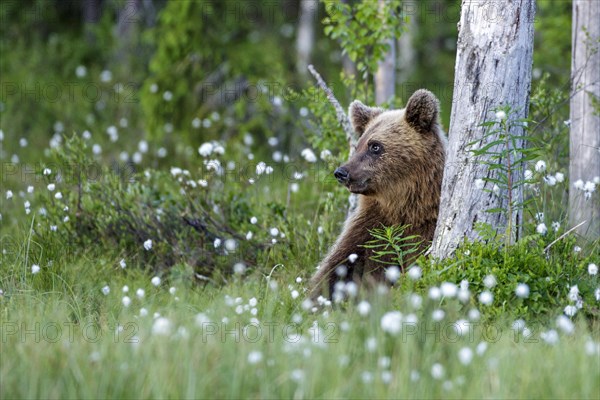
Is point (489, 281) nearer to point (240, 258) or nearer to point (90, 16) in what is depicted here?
point (240, 258)

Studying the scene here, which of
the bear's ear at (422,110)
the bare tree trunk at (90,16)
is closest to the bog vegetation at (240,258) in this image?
the bear's ear at (422,110)

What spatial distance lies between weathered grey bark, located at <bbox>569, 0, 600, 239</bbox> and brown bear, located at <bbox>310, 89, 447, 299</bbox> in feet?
4.84

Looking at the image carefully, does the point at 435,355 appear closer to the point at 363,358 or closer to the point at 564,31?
the point at 363,358

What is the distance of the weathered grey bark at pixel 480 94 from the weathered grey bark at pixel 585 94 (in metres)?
2.05

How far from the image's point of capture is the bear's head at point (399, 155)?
603 cm

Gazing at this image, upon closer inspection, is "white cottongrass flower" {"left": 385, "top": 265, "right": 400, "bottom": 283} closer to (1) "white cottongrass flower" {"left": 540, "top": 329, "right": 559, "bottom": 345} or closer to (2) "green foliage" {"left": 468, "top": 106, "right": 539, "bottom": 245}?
(2) "green foliage" {"left": 468, "top": 106, "right": 539, "bottom": 245}

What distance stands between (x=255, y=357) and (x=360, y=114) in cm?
353

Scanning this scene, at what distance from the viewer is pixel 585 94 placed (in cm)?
716

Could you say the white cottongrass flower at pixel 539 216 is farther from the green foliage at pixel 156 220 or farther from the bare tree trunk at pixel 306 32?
the bare tree trunk at pixel 306 32

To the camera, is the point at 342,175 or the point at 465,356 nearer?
the point at 465,356

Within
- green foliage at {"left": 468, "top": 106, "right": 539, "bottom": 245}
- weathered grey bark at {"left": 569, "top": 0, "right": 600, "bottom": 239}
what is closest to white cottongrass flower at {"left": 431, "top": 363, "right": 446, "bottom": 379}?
green foliage at {"left": 468, "top": 106, "right": 539, "bottom": 245}

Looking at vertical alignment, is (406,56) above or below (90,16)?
below

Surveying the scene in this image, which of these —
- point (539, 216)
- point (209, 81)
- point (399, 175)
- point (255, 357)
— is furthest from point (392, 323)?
point (209, 81)

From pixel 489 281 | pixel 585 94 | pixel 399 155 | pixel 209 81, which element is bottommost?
pixel 489 281
